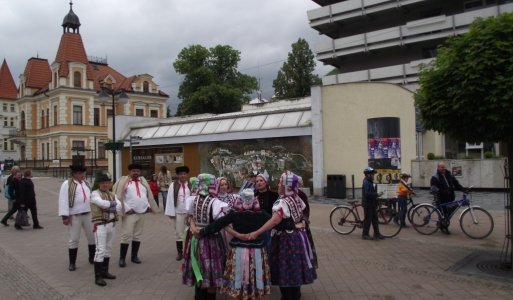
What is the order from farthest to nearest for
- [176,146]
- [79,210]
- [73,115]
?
[73,115] < [176,146] < [79,210]

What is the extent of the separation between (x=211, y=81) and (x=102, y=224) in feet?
147

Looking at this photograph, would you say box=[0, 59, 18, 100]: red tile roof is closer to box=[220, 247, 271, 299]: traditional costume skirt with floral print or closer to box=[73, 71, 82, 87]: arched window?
box=[73, 71, 82, 87]: arched window

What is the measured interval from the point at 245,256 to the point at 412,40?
36.0 meters

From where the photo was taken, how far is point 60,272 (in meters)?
7.84

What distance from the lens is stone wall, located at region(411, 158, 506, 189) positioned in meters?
18.8

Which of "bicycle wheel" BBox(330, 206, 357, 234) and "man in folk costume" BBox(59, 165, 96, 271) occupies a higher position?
"man in folk costume" BBox(59, 165, 96, 271)

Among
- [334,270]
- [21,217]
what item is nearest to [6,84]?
[21,217]

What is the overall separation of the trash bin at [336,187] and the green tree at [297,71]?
105 feet

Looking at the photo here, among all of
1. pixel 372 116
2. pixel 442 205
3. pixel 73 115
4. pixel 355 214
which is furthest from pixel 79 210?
pixel 73 115

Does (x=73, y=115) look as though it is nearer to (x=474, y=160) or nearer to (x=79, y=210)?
(x=474, y=160)

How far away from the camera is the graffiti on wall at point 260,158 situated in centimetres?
2003

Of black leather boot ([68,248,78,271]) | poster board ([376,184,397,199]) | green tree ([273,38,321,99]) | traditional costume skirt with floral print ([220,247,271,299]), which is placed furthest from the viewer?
green tree ([273,38,321,99])

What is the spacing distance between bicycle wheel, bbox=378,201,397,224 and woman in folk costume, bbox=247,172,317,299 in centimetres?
679

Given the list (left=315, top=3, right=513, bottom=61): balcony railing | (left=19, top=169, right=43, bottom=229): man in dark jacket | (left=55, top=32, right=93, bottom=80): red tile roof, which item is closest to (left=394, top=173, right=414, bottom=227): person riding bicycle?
(left=19, top=169, right=43, bottom=229): man in dark jacket
